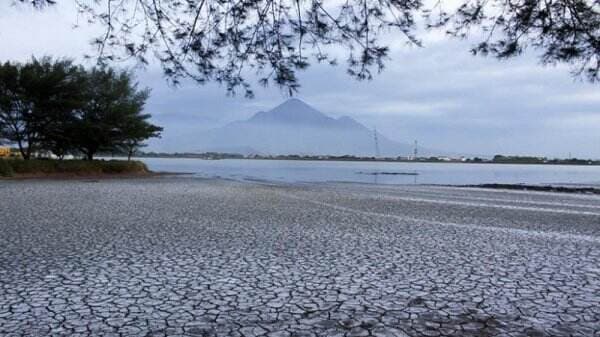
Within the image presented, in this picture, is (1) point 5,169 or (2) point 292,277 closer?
(2) point 292,277

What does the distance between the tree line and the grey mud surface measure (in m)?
22.2

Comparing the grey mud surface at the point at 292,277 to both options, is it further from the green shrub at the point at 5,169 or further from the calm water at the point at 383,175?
the calm water at the point at 383,175

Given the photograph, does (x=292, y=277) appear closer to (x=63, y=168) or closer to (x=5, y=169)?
(x=5, y=169)

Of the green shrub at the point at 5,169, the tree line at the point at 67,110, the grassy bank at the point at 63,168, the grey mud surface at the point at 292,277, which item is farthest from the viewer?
the tree line at the point at 67,110

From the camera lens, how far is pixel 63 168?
28.3 m

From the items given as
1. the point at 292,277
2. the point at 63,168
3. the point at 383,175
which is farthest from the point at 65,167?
the point at 383,175

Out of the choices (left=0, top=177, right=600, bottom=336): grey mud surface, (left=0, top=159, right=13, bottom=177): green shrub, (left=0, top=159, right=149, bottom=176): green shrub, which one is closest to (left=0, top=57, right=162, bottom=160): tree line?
(left=0, top=159, right=149, bottom=176): green shrub

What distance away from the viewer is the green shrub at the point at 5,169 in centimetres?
2443

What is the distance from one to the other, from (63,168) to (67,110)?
4290 millimetres

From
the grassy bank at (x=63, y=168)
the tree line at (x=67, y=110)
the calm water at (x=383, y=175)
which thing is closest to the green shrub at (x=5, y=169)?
the grassy bank at (x=63, y=168)

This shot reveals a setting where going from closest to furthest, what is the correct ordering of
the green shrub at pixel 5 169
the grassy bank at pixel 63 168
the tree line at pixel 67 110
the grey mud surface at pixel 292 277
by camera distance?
1. the grey mud surface at pixel 292 277
2. the green shrub at pixel 5 169
3. the grassy bank at pixel 63 168
4. the tree line at pixel 67 110

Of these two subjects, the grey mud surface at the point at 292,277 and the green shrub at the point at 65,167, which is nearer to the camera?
the grey mud surface at the point at 292,277

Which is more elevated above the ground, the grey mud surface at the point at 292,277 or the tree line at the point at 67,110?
the tree line at the point at 67,110

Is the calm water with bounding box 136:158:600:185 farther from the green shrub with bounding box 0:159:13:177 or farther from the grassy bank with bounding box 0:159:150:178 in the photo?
the green shrub with bounding box 0:159:13:177
